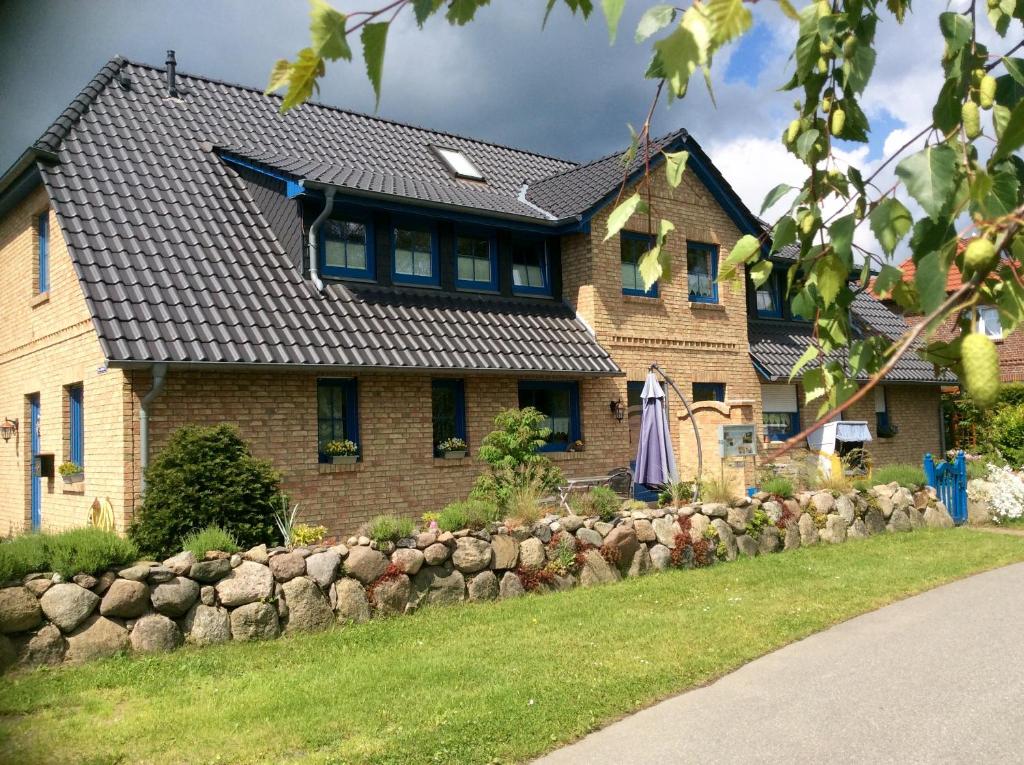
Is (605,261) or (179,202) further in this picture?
(605,261)

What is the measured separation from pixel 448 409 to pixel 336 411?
2.03 m

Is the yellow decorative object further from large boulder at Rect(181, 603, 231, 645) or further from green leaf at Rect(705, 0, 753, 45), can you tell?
green leaf at Rect(705, 0, 753, 45)

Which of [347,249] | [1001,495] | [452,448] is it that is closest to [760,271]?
[452,448]

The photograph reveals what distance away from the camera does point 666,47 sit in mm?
1332

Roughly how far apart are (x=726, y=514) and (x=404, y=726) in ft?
26.9

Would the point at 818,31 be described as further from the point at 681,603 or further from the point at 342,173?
the point at 342,173

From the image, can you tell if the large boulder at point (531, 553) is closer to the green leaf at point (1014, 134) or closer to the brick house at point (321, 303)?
the brick house at point (321, 303)

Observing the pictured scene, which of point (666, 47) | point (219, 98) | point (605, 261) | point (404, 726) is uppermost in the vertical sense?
point (219, 98)

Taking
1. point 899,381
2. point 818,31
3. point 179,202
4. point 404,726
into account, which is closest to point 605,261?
point 179,202

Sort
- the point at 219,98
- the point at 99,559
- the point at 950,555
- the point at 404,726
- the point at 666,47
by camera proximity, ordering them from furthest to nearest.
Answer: the point at 219,98 → the point at 950,555 → the point at 99,559 → the point at 404,726 → the point at 666,47

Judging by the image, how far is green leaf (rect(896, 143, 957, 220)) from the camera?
→ 1.54 metres

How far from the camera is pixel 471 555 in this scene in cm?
1059

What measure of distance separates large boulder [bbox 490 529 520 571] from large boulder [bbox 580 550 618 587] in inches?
41.9

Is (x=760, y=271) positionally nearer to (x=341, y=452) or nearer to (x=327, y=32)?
(x=327, y=32)
